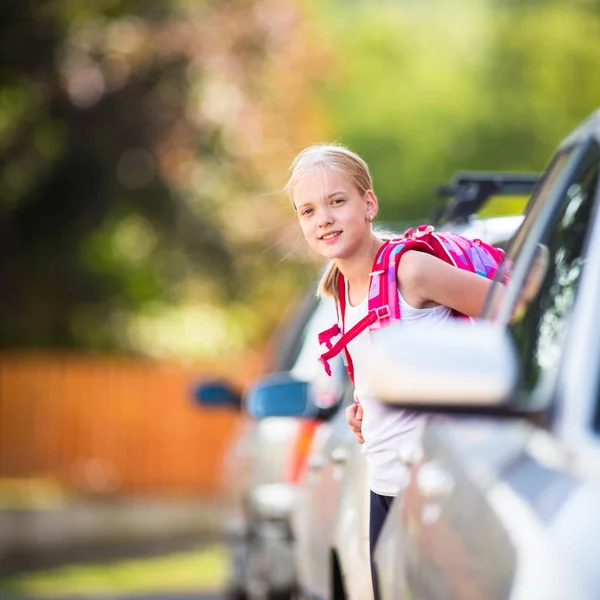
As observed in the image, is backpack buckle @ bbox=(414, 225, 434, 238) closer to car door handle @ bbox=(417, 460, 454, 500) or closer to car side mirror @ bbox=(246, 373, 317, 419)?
car door handle @ bbox=(417, 460, 454, 500)

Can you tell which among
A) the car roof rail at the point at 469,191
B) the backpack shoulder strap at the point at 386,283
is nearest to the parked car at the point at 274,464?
the car roof rail at the point at 469,191

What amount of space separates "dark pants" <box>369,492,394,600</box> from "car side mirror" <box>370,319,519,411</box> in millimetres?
1478

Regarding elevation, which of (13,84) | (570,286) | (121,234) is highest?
(13,84)

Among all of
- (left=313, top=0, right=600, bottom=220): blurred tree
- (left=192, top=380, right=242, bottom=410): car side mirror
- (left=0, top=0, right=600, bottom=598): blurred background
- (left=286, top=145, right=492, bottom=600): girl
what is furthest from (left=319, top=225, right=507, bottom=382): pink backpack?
(left=313, top=0, right=600, bottom=220): blurred tree

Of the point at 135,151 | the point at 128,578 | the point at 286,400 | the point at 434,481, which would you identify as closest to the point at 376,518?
the point at 434,481

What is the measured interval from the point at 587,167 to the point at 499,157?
159ft

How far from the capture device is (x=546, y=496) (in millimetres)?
2570

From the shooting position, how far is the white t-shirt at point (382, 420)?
390cm

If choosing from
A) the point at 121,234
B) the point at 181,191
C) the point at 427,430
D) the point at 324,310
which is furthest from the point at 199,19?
the point at 427,430

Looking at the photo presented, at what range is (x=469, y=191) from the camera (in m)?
5.53

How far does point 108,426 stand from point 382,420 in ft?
56.6

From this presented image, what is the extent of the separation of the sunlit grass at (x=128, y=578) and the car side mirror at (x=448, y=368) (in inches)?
431

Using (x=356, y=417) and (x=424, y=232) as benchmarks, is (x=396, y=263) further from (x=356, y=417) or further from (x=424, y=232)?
(x=356, y=417)

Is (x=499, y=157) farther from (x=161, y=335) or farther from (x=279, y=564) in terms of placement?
(x=279, y=564)
